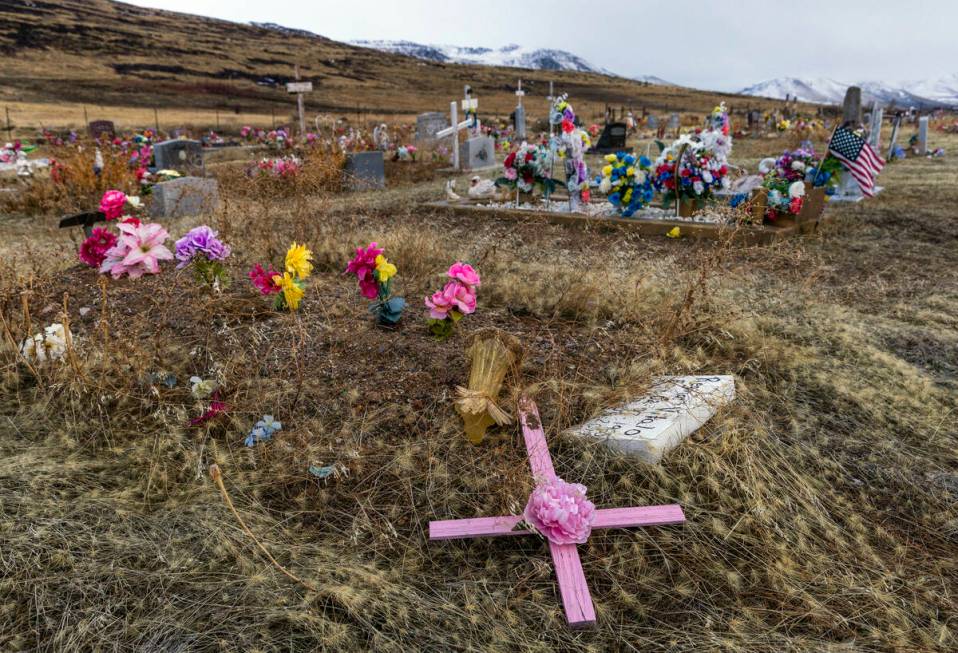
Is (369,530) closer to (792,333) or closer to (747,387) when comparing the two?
(747,387)

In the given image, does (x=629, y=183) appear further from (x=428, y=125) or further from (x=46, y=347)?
(x=428, y=125)

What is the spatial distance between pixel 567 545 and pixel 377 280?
1755 millimetres

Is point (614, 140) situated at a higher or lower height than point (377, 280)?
higher

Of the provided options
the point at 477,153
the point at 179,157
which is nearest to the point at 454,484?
the point at 179,157

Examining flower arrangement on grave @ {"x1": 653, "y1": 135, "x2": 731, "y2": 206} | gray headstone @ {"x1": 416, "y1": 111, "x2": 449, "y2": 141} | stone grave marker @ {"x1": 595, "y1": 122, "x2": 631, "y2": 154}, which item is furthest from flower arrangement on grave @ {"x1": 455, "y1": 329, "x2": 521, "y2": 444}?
gray headstone @ {"x1": 416, "y1": 111, "x2": 449, "y2": 141}

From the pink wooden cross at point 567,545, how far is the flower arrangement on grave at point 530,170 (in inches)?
237

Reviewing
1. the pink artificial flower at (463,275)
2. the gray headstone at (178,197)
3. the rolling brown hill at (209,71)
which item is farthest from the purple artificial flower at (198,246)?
the rolling brown hill at (209,71)

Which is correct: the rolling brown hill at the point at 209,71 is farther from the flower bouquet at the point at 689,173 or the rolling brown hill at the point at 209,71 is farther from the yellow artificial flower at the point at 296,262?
the yellow artificial flower at the point at 296,262

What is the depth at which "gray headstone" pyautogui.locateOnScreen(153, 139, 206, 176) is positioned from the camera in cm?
1127

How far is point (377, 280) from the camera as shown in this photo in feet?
10.7

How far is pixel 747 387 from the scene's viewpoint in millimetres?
2979

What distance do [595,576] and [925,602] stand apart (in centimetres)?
96

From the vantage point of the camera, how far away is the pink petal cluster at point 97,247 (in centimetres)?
408

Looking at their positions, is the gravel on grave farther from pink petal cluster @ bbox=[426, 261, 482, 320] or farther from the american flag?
pink petal cluster @ bbox=[426, 261, 482, 320]
